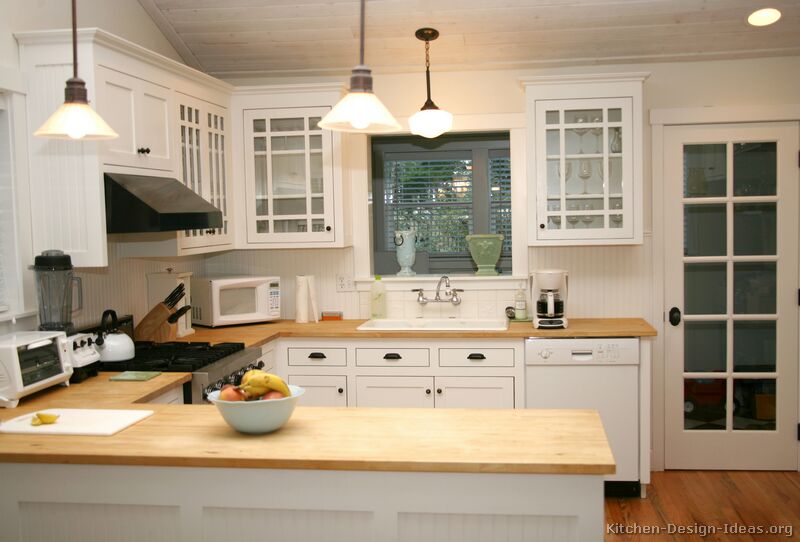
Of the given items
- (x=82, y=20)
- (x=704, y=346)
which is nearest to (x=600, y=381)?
(x=704, y=346)

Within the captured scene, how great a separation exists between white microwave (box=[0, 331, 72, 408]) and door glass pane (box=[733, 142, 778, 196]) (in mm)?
3698

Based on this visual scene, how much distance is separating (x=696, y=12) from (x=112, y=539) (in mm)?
3677

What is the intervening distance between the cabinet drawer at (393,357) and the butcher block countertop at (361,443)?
63.2 inches

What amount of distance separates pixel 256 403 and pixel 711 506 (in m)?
2.78

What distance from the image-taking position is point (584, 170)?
4.10 meters

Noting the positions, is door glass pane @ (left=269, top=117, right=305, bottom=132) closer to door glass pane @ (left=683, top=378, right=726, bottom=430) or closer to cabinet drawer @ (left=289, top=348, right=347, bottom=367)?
cabinet drawer @ (left=289, top=348, right=347, bottom=367)

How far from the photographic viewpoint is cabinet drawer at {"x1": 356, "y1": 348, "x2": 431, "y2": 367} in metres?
4.00

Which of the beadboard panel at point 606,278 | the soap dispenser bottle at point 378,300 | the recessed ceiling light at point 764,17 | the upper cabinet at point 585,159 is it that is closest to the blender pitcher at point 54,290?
the soap dispenser bottle at point 378,300

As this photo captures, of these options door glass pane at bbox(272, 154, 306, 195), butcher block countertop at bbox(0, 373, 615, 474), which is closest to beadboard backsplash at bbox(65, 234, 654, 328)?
door glass pane at bbox(272, 154, 306, 195)

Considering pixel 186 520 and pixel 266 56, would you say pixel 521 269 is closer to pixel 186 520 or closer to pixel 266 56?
pixel 266 56

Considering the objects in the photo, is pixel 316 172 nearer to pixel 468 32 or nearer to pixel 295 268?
pixel 295 268

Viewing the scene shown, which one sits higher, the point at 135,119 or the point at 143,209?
the point at 135,119

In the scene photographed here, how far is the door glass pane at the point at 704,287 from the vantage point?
4348 mm

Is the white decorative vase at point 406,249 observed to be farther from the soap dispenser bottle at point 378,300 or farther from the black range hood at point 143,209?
the black range hood at point 143,209
